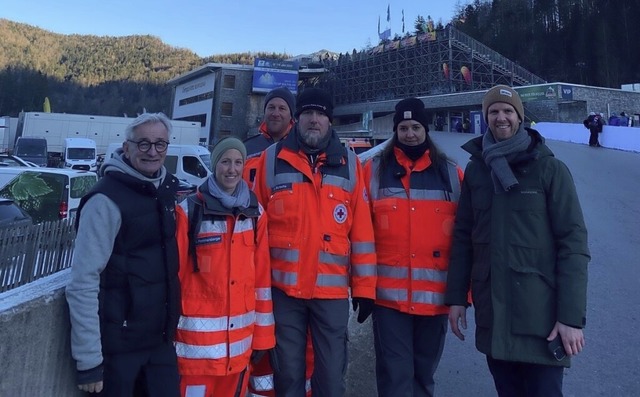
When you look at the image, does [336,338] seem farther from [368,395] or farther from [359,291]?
[368,395]

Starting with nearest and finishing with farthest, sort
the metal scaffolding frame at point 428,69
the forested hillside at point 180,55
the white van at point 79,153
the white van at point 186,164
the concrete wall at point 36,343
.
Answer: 1. the concrete wall at point 36,343
2. the white van at point 186,164
3. the white van at point 79,153
4. the metal scaffolding frame at point 428,69
5. the forested hillside at point 180,55

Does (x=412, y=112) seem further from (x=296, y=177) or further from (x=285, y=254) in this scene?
(x=285, y=254)

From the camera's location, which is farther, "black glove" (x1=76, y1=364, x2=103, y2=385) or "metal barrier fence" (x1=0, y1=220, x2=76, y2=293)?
"metal barrier fence" (x1=0, y1=220, x2=76, y2=293)

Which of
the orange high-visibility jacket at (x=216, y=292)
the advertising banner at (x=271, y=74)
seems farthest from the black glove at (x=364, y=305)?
the advertising banner at (x=271, y=74)

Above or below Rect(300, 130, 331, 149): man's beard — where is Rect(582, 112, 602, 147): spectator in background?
above

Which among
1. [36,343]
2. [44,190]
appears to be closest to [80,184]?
[44,190]

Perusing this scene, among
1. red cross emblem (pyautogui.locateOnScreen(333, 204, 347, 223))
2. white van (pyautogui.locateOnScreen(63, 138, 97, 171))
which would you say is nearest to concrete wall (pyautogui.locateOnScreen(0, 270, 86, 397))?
red cross emblem (pyautogui.locateOnScreen(333, 204, 347, 223))

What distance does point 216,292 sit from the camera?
100 inches

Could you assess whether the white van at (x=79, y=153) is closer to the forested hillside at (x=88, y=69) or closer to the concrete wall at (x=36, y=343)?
the concrete wall at (x=36, y=343)

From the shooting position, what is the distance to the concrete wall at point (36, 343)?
6.30ft

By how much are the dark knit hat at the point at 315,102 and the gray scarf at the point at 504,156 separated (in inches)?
43.4

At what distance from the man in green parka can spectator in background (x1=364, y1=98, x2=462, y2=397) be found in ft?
0.75

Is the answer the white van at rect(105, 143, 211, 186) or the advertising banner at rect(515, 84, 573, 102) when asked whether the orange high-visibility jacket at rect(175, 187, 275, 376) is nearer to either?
the white van at rect(105, 143, 211, 186)

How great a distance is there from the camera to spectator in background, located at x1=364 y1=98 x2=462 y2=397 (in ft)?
9.55
